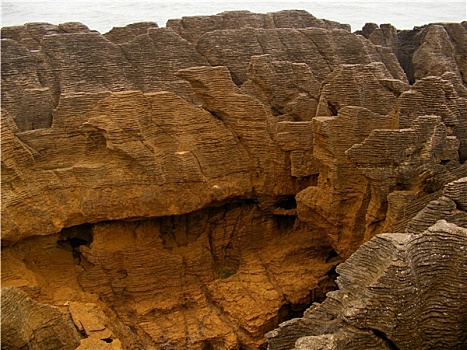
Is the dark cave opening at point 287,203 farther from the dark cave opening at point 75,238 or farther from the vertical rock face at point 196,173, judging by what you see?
the dark cave opening at point 75,238

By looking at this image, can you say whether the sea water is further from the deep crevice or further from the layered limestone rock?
the deep crevice

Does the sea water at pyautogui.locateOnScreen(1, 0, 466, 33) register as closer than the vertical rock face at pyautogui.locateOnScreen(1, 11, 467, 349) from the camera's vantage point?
No

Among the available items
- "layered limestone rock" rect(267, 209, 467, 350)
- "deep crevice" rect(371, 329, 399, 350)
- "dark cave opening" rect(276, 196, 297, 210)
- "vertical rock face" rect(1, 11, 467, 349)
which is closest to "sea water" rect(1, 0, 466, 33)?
"vertical rock face" rect(1, 11, 467, 349)

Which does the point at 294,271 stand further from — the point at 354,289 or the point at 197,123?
the point at 354,289

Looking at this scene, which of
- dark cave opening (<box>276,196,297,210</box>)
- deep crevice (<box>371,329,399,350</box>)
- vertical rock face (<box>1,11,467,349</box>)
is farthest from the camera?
dark cave opening (<box>276,196,297,210</box>)

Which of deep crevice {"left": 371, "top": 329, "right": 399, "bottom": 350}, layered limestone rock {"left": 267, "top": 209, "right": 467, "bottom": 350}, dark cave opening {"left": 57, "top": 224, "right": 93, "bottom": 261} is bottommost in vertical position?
dark cave opening {"left": 57, "top": 224, "right": 93, "bottom": 261}

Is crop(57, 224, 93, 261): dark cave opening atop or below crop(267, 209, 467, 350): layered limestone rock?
below

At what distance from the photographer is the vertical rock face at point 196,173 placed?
1064cm

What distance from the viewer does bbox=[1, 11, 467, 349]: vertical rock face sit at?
1064 cm

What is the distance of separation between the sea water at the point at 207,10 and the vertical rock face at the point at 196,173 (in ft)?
31.7

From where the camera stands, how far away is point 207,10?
85.3 ft

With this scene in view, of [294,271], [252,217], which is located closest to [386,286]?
[294,271]

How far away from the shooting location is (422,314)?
591cm

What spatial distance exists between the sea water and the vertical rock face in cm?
967
